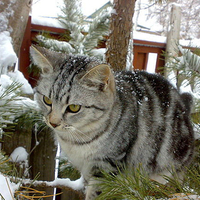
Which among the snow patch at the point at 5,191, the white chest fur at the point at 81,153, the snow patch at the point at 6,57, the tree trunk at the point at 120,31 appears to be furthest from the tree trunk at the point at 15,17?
the snow patch at the point at 5,191

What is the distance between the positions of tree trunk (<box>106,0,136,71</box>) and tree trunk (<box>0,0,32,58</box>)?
0.75m

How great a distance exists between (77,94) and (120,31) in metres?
1.03

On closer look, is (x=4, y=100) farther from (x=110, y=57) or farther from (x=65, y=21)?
(x=65, y=21)

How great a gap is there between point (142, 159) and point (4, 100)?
842 millimetres

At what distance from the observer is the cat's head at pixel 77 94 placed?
123 cm

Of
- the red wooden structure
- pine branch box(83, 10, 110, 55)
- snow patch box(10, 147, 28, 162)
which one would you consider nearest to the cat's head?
snow patch box(10, 147, 28, 162)

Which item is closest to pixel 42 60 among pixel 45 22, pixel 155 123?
pixel 155 123

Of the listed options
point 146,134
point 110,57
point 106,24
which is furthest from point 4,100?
point 106,24

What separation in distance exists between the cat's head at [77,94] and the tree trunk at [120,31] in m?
0.78

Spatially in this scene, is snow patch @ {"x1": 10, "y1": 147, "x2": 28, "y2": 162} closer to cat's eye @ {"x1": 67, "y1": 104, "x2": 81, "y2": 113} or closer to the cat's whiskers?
the cat's whiskers

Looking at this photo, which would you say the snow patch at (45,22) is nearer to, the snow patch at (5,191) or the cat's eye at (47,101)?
the cat's eye at (47,101)

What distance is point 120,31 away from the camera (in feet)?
6.66

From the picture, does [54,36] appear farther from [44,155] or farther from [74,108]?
[74,108]

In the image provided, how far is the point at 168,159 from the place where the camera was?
1411mm
